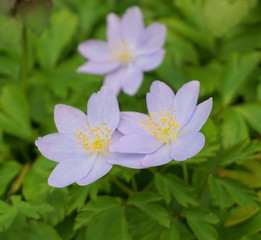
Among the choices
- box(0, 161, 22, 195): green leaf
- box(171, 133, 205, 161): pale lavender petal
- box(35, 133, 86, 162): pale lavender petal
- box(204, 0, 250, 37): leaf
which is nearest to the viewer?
box(171, 133, 205, 161): pale lavender petal

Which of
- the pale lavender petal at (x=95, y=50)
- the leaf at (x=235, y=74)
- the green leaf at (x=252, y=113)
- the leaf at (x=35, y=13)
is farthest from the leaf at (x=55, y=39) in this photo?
the green leaf at (x=252, y=113)

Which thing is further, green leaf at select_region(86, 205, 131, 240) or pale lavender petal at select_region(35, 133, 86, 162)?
green leaf at select_region(86, 205, 131, 240)

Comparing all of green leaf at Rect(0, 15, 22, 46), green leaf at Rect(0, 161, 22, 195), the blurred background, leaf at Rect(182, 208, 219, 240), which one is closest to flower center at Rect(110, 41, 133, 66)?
the blurred background

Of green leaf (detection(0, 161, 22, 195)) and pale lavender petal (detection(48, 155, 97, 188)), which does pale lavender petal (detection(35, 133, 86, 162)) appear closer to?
pale lavender petal (detection(48, 155, 97, 188))

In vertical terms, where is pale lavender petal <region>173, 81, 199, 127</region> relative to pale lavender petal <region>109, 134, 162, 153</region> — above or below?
above

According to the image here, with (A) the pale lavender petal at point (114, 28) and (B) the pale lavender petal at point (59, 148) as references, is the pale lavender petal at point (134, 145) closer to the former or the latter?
(B) the pale lavender petal at point (59, 148)

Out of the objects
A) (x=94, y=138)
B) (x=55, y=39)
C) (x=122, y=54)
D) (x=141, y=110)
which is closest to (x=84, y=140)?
(x=94, y=138)

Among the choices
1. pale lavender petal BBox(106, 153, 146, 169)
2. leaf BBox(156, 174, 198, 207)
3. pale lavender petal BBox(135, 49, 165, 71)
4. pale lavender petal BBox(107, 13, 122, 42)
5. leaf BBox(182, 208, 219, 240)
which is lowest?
leaf BBox(182, 208, 219, 240)

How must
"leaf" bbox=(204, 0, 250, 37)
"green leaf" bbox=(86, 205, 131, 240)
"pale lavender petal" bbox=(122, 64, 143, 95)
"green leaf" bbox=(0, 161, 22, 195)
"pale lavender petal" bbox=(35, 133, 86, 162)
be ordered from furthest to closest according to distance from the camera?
"leaf" bbox=(204, 0, 250, 37) → "pale lavender petal" bbox=(122, 64, 143, 95) → "green leaf" bbox=(0, 161, 22, 195) → "green leaf" bbox=(86, 205, 131, 240) → "pale lavender petal" bbox=(35, 133, 86, 162)
